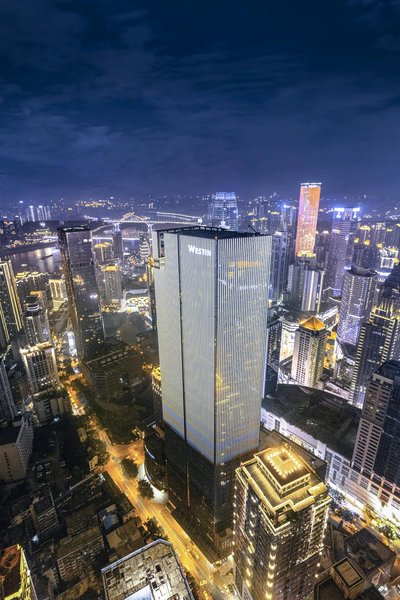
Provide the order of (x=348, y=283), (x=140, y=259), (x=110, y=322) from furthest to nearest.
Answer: (x=140, y=259) < (x=110, y=322) < (x=348, y=283)

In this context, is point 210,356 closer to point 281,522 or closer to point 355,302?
point 281,522

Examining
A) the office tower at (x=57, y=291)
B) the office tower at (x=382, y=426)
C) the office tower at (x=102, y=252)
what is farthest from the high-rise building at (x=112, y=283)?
the office tower at (x=382, y=426)

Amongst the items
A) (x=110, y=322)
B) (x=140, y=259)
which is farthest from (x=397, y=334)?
(x=140, y=259)

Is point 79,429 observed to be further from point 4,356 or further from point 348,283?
point 348,283

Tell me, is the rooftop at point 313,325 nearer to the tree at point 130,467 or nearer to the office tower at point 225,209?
the tree at point 130,467

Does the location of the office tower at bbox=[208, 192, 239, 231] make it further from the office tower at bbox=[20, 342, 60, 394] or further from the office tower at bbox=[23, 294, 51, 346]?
the office tower at bbox=[20, 342, 60, 394]
